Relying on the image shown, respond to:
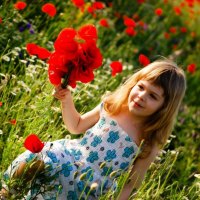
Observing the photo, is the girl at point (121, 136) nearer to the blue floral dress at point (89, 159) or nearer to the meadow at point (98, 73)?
the blue floral dress at point (89, 159)

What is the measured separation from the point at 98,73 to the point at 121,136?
1385 millimetres

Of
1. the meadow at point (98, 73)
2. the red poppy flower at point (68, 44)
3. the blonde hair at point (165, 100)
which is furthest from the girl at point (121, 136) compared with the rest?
the red poppy flower at point (68, 44)

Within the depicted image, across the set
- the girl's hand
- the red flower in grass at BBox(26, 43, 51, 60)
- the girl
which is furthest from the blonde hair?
the red flower in grass at BBox(26, 43, 51, 60)

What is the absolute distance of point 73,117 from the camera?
8.06 feet

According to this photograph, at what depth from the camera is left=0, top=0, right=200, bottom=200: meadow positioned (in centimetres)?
262

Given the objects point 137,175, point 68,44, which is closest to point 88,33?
point 68,44

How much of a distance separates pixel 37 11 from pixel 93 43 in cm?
249

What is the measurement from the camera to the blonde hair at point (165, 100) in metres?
2.37

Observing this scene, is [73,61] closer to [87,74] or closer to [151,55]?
[87,74]

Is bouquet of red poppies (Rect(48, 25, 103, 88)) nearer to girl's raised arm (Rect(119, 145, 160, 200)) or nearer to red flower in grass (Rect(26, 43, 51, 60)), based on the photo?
red flower in grass (Rect(26, 43, 51, 60))

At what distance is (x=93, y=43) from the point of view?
2.00m

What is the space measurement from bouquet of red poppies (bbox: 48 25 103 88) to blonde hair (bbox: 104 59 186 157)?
0.44 meters

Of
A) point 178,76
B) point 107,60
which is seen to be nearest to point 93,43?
point 178,76

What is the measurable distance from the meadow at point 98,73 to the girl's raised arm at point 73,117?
15 cm
